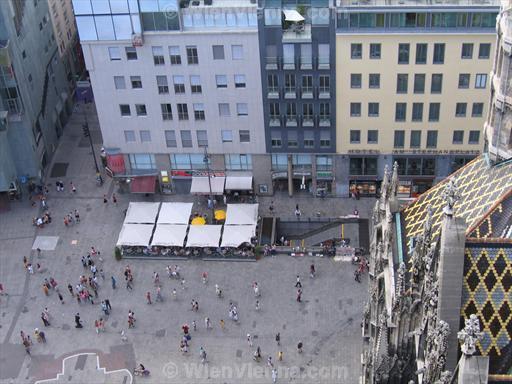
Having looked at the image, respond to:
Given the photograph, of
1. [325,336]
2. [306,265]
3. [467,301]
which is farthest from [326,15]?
[467,301]

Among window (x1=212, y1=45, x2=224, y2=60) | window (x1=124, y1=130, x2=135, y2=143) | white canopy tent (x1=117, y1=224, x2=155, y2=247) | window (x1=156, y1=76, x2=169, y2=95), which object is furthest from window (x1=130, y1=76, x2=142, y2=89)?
white canopy tent (x1=117, y1=224, x2=155, y2=247)

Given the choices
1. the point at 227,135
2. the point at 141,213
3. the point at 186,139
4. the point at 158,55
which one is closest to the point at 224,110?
the point at 227,135

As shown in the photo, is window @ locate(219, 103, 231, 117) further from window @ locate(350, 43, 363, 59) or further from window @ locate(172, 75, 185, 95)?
window @ locate(350, 43, 363, 59)

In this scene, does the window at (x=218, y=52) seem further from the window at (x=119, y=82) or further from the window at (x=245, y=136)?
the window at (x=119, y=82)

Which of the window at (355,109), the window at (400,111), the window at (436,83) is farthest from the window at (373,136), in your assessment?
the window at (436,83)

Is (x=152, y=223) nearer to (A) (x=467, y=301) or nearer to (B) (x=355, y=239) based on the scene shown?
(B) (x=355, y=239)

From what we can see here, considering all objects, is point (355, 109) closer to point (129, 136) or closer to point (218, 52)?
point (218, 52)
